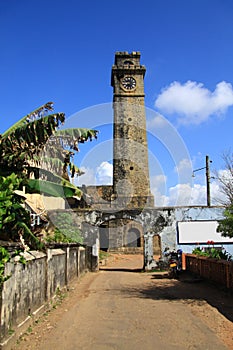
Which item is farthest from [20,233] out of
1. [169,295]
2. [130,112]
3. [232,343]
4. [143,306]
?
[130,112]

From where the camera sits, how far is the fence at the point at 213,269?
10.4m

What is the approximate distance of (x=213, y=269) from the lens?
12312 millimetres

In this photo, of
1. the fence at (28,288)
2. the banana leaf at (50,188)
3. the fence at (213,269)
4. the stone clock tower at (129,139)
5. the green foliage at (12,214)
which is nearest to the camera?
the green foliage at (12,214)

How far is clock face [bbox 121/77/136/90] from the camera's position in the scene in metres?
35.3

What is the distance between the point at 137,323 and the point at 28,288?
2.26 metres

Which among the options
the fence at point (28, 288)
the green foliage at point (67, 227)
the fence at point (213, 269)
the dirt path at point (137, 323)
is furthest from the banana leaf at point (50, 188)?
the fence at point (213, 269)

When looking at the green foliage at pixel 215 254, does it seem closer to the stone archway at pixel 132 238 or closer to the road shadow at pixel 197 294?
the road shadow at pixel 197 294

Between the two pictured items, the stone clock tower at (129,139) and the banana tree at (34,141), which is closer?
the banana tree at (34,141)

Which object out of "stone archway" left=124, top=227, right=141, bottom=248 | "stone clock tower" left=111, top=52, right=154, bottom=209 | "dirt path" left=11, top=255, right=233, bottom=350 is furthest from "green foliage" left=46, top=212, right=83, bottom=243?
"stone archway" left=124, top=227, right=141, bottom=248

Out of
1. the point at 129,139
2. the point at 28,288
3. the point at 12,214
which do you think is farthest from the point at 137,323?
the point at 129,139

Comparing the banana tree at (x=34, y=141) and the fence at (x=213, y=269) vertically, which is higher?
the banana tree at (x=34, y=141)

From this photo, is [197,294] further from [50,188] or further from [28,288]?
[50,188]

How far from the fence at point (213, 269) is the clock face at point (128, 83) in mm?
22561

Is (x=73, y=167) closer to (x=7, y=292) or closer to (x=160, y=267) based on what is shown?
(x=160, y=267)
